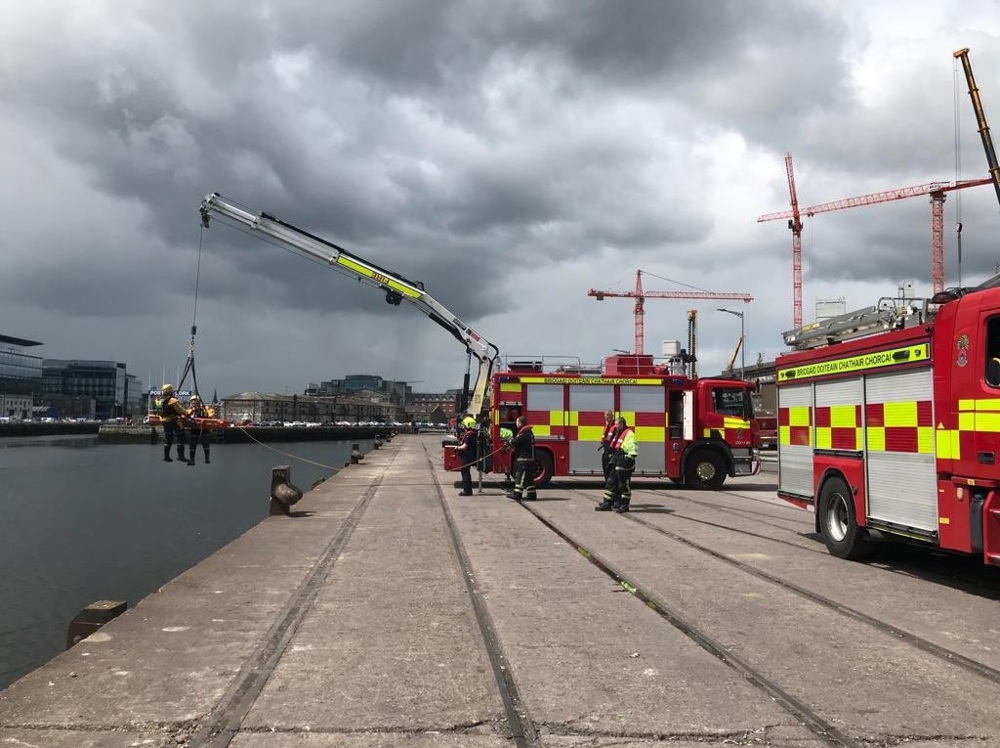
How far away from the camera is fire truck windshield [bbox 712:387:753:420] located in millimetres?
18609

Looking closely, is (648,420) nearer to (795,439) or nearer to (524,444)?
(524,444)

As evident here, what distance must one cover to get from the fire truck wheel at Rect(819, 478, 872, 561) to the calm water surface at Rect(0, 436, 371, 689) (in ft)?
31.9

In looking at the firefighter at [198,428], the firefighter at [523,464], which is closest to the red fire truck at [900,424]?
the firefighter at [523,464]

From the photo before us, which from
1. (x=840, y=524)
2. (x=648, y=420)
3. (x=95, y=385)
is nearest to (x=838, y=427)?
(x=840, y=524)

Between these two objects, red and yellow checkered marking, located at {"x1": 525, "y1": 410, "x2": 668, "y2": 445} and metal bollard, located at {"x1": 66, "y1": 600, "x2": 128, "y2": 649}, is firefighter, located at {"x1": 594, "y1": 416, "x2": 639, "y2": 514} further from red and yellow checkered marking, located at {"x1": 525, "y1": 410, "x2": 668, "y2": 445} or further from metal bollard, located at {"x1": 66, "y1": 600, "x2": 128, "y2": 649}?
metal bollard, located at {"x1": 66, "y1": 600, "x2": 128, "y2": 649}

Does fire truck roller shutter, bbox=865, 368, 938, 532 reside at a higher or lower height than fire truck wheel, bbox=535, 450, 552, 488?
higher

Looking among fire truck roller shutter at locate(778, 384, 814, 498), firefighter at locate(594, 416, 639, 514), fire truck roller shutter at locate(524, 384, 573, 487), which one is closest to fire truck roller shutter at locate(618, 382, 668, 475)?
fire truck roller shutter at locate(524, 384, 573, 487)

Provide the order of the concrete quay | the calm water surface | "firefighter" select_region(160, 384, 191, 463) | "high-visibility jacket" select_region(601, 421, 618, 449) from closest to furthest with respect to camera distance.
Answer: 1. the concrete quay
2. the calm water surface
3. "firefighter" select_region(160, 384, 191, 463)
4. "high-visibility jacket" select_region(601, 421, 618, 449)

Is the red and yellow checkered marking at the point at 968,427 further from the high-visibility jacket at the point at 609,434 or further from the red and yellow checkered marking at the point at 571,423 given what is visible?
the red and yellow checkered marking at the point at 571,423

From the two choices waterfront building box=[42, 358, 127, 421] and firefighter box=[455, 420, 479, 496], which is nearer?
firefighter box=[455, 420, 479, 496]

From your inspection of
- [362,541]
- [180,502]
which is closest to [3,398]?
[180,502]

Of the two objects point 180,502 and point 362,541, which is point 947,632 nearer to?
point 362,541

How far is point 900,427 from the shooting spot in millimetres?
7820

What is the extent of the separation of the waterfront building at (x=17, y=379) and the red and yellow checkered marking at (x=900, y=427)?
154 m
